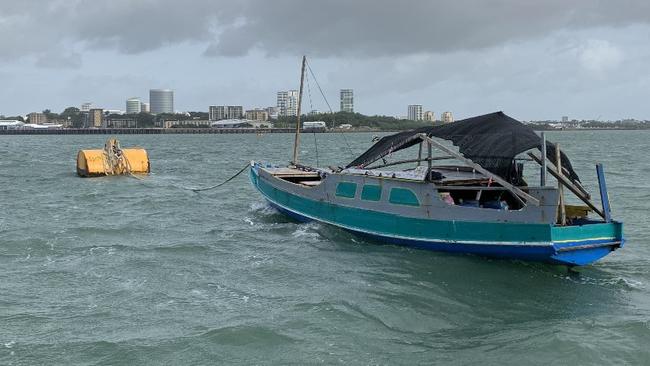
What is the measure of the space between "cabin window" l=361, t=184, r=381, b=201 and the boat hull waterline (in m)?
0.45

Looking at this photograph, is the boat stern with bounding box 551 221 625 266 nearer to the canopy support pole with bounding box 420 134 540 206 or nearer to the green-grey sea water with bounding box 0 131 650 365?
the green-grey sea water with bounding box 0 131 650 365

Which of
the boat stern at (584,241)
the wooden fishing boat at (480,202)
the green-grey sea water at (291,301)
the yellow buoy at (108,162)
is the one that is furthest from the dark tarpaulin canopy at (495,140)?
the yellow buoy at (108,162)

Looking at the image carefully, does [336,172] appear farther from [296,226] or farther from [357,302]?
[357,302]

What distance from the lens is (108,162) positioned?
4441 cm

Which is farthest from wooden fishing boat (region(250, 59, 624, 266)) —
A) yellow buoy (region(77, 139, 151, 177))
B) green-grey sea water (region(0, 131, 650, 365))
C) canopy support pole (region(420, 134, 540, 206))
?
yellow buoy (region(77, 139, 151, 177))

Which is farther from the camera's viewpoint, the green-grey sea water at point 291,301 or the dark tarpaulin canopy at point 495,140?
the dark tarpaulin canopy at point 495,140

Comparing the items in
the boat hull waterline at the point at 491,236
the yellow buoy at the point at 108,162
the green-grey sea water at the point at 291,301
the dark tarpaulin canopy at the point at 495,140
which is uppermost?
the dark tarpaulin canopy at the point at 495,140

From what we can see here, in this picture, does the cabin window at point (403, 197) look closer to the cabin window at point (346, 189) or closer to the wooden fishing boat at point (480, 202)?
the wooden fishing boat at point (480, 202)

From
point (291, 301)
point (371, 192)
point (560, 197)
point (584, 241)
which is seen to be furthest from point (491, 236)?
point (291, 301)

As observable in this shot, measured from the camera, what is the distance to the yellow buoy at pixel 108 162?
1741 inches

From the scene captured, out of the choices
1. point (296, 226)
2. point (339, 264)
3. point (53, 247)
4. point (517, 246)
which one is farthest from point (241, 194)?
point (517, 246)

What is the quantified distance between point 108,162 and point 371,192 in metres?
28.3

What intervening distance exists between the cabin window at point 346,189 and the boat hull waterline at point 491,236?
1.40ft

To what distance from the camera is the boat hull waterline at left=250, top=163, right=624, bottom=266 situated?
16.9 meters
